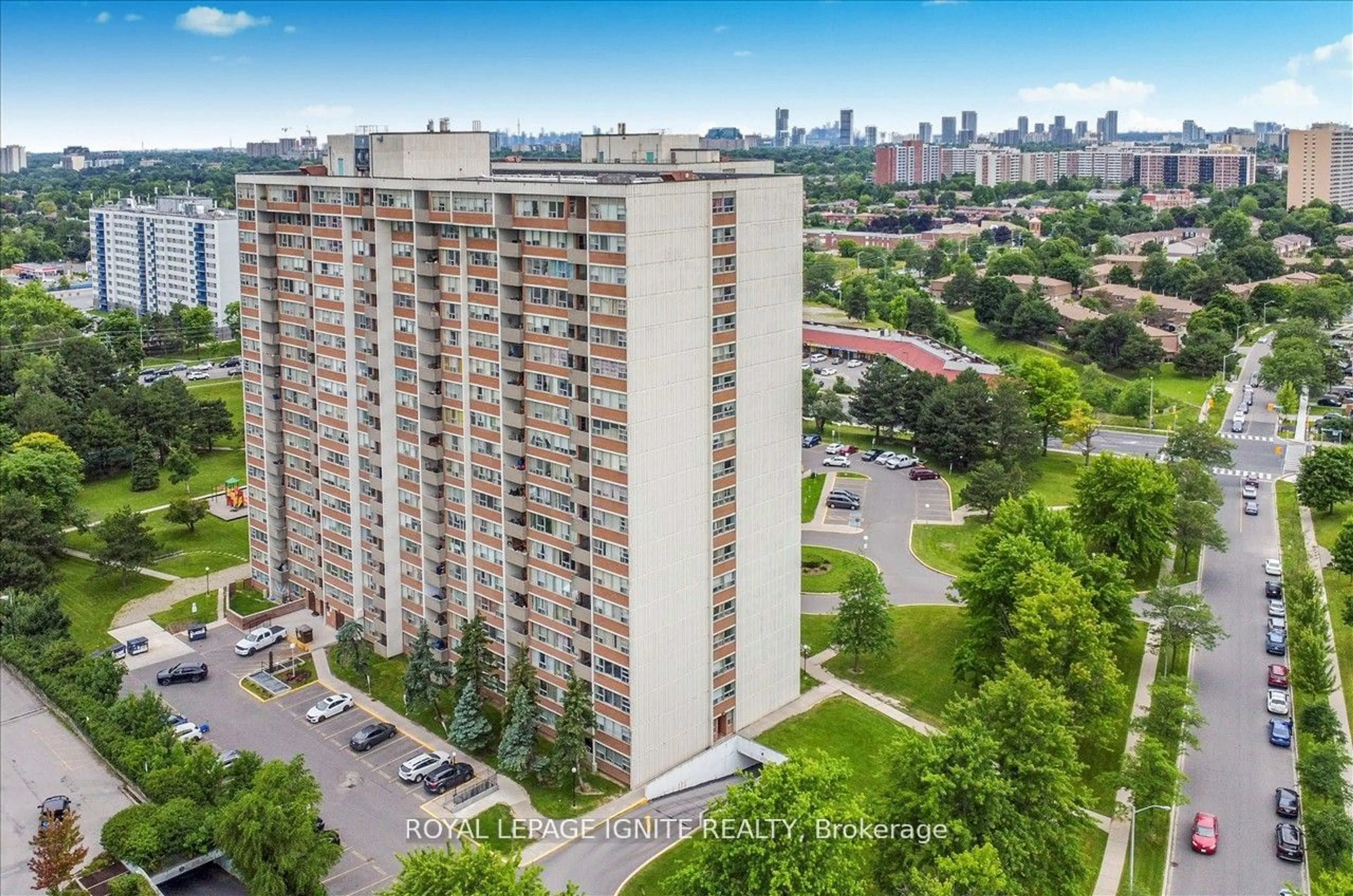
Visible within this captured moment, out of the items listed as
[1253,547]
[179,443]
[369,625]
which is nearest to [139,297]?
[179,443]

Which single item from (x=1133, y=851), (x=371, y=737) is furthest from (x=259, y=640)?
(x=1133, y=851)

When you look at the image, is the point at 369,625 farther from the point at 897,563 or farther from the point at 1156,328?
the point at 1156,328

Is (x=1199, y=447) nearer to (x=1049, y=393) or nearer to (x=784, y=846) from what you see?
(x=1049, y=393)

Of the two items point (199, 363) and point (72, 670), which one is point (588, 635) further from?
point (199, 363)

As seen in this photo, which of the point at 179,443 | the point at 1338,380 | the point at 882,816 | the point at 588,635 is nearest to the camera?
the point at 882,816

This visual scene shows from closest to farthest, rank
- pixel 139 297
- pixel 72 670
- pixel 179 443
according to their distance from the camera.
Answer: pixel 72 670, pixel 179 443, pixel 139 297

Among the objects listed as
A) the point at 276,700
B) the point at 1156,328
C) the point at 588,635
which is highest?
the point at 1156,328

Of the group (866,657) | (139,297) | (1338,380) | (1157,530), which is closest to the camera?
(866,657)

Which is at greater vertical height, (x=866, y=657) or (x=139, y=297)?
(x=139, y=297)

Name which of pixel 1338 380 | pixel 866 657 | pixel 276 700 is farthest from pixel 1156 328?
pixel 276 700

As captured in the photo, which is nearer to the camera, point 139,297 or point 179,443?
point 179,443
